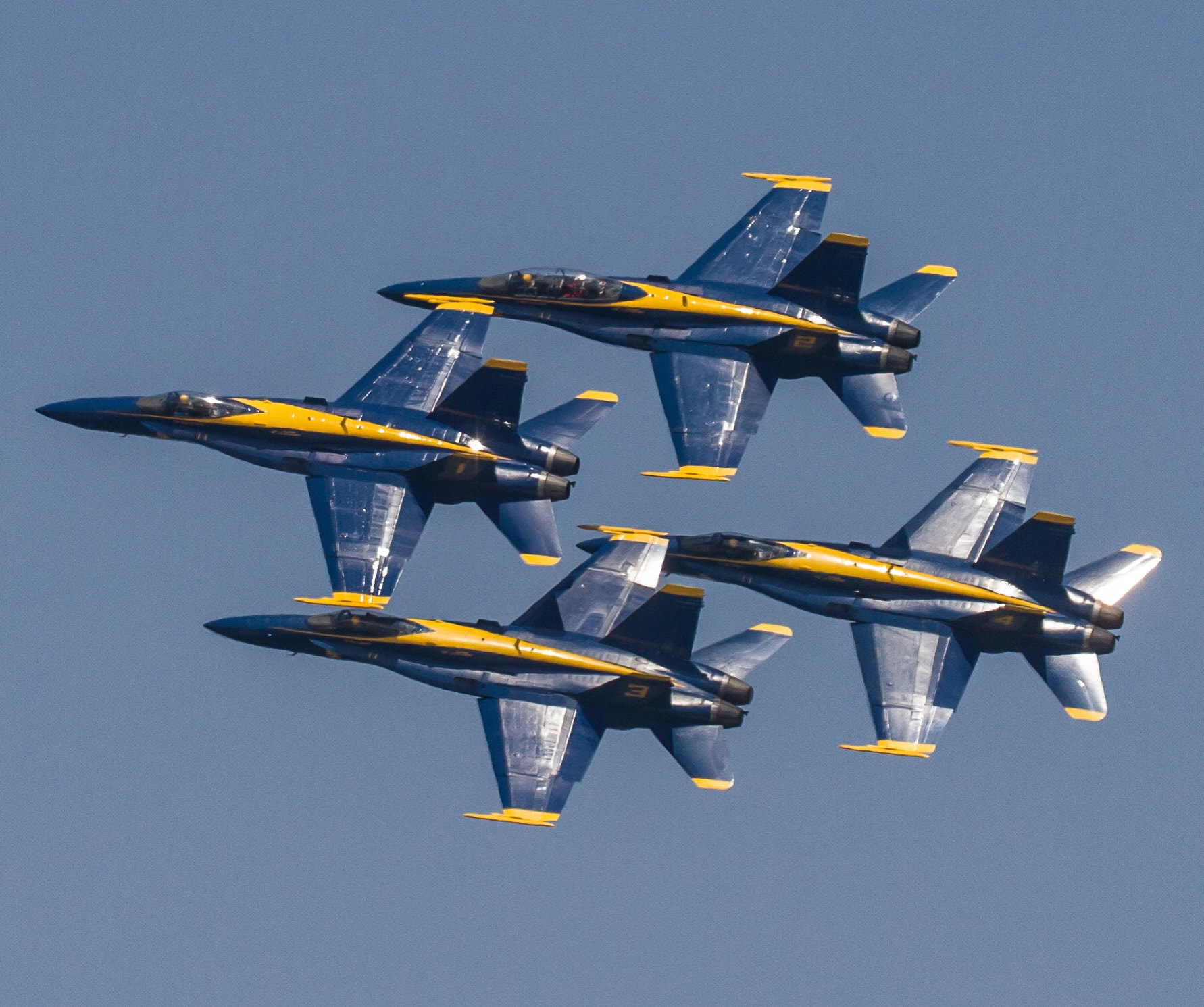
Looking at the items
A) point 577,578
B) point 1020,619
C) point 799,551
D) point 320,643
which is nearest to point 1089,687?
point 1020,619

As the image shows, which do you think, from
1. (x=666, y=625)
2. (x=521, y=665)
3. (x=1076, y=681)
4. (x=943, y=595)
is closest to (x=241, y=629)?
(x=521, y=665)

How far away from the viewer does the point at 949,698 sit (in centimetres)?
8794

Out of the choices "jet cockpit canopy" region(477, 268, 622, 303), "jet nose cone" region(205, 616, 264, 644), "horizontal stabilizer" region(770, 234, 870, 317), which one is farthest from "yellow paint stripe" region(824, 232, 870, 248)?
"jet nose cone" region(205, 616, 264, 644)

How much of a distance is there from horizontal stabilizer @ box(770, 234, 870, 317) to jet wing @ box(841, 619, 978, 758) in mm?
9779

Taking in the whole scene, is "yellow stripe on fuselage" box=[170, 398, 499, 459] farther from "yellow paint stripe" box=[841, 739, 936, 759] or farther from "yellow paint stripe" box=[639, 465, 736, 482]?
"yellow paint stripe" box=[841, 739, 936, 759]

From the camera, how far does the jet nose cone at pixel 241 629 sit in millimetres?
87750

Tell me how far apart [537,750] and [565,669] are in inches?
93.4

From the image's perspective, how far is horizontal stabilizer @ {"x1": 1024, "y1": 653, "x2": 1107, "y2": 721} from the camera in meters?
88.1

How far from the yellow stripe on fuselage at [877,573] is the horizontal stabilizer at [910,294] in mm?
8030

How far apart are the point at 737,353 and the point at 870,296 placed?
4932mm

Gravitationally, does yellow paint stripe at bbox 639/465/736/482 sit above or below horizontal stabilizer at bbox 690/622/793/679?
above

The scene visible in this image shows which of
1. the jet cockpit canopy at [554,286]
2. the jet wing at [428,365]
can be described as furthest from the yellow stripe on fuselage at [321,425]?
the jet cockpit canopy at [554,286]

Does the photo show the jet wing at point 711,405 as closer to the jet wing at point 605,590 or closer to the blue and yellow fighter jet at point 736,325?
the blue and yellow fighter jet at point 736,325

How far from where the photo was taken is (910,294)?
93.4 metres
